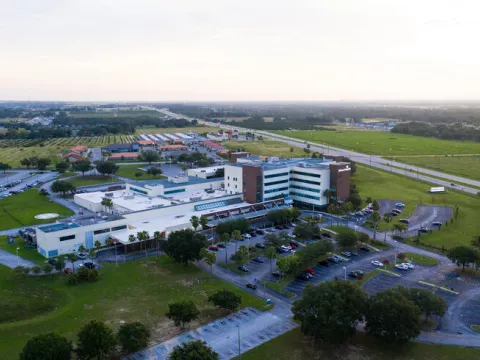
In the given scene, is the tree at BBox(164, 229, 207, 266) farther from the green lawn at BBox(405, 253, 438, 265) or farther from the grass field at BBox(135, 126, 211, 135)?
the grass field at BBox(135, 126, 211, 135)

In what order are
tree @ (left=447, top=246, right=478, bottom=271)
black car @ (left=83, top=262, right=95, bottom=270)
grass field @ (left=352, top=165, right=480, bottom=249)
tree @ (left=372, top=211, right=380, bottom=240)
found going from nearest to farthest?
tree @ (left=447, top=246, right=478, bottom=271)
black car @ (left=83, top=262, right=95, bottom=270)
grass field @ (left=352, top=165, right=480, bottom=249)
tree @ (left=372, top=211, right=380, bottom=240)

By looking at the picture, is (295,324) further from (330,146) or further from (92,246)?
(330,146)

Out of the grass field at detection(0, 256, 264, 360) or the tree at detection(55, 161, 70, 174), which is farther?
the tree at detection(55, 161, 70, 174)

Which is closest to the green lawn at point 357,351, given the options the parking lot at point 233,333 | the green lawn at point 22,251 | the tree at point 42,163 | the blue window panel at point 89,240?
the parking lot at point 233,333

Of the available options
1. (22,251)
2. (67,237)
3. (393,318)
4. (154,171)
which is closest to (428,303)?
(393,318)

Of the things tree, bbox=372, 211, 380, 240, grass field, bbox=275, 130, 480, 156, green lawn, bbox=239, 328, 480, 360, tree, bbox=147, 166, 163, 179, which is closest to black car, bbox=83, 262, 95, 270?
green lawn, bbox=239, 328, 480, 360

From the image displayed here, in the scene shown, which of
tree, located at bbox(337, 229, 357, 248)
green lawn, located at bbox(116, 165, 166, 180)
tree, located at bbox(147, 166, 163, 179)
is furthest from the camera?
green lawn, located at bbox(116, 165, 166, 180)

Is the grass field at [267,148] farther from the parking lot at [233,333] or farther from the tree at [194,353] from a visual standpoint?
the tree at [194,353]

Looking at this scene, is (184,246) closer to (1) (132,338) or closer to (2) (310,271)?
(2) (310,271)
